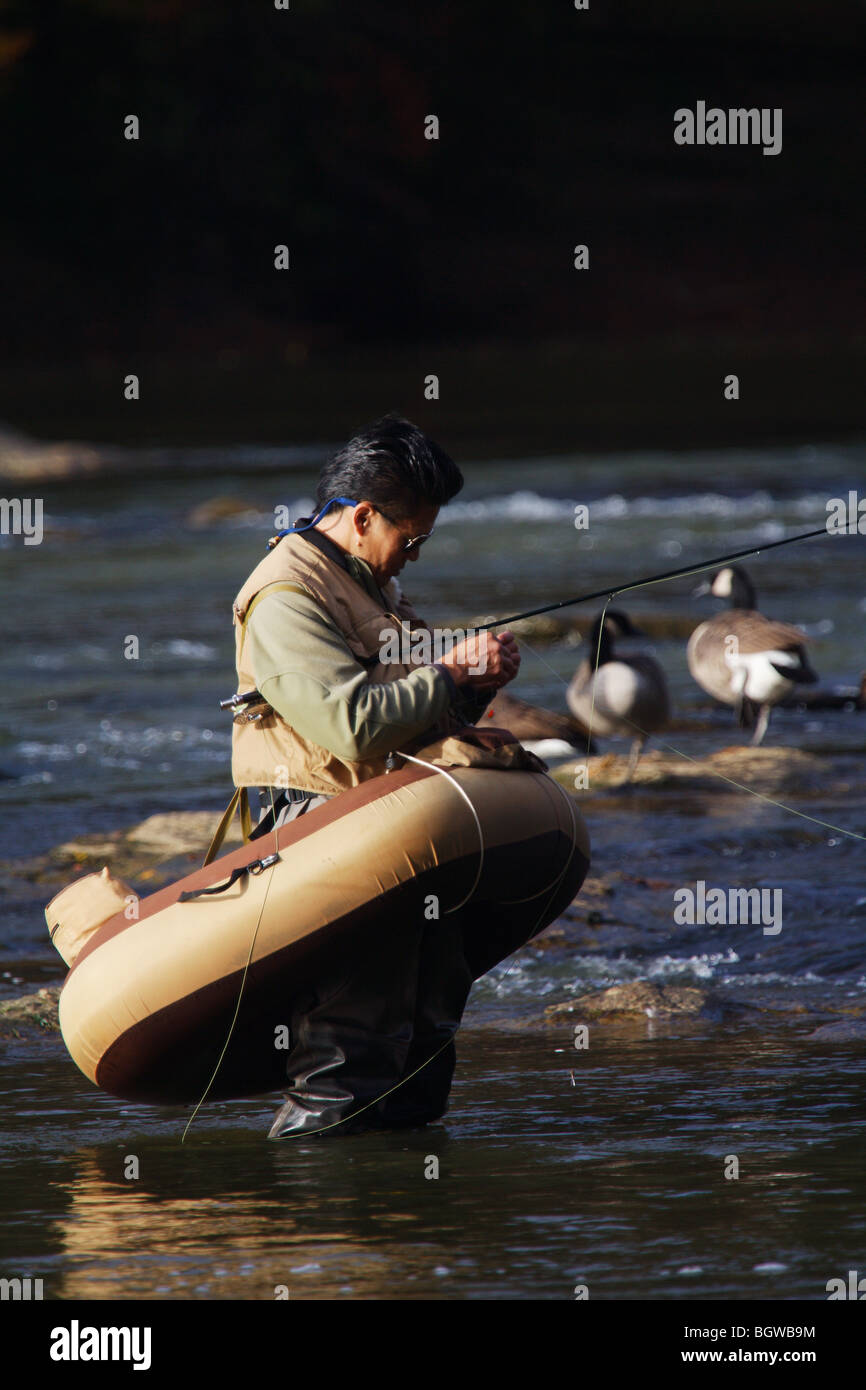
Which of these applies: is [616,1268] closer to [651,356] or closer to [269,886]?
[269,886]

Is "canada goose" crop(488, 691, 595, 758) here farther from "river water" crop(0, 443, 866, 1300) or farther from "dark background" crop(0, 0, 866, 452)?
"dark background" crop(0, 0, 866, 452)

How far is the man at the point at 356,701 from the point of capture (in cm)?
419

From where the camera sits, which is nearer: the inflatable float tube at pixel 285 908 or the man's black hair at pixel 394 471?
the inflatable float tube at pixel 285 908

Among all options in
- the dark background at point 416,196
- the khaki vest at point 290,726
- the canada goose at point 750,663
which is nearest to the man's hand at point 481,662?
the khaki vest at point 290,726

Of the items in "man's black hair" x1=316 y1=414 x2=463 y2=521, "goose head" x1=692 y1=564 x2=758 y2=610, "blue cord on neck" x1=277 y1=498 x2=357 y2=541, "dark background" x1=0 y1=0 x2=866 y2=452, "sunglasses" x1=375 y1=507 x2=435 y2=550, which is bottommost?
"sunglasses" x1=375 y1=507 x2=435 y2=550

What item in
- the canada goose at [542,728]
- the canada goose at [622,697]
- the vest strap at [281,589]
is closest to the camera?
the vest strap at [281,589]

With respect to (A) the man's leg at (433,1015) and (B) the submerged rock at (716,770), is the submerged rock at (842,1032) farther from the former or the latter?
(B) the submerged rock at (716,770)

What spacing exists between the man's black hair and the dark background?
4186 centimetres

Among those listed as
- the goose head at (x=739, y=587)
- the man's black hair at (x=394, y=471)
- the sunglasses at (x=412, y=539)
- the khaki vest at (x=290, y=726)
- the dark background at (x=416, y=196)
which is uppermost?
the dark background at (x=416, y=196)

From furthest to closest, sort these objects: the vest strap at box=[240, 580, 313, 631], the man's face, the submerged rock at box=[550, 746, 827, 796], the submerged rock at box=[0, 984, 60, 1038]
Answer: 1. the submerged rock at box=[550, 746, 827, 796]
2. the submerged rock at box=[0, 984, 60, 1038]
3. the man's face
4. the vest strap at box=[240, 580, 313, 631]

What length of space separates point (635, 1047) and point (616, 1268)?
1.71 meters

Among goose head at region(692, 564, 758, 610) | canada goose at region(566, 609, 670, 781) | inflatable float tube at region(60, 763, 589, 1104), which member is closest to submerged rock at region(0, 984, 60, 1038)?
inflatable float tube at region(60, 763, 589, 1104)

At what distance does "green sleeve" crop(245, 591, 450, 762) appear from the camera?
4152mm

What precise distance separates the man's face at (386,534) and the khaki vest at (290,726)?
0.25ft
